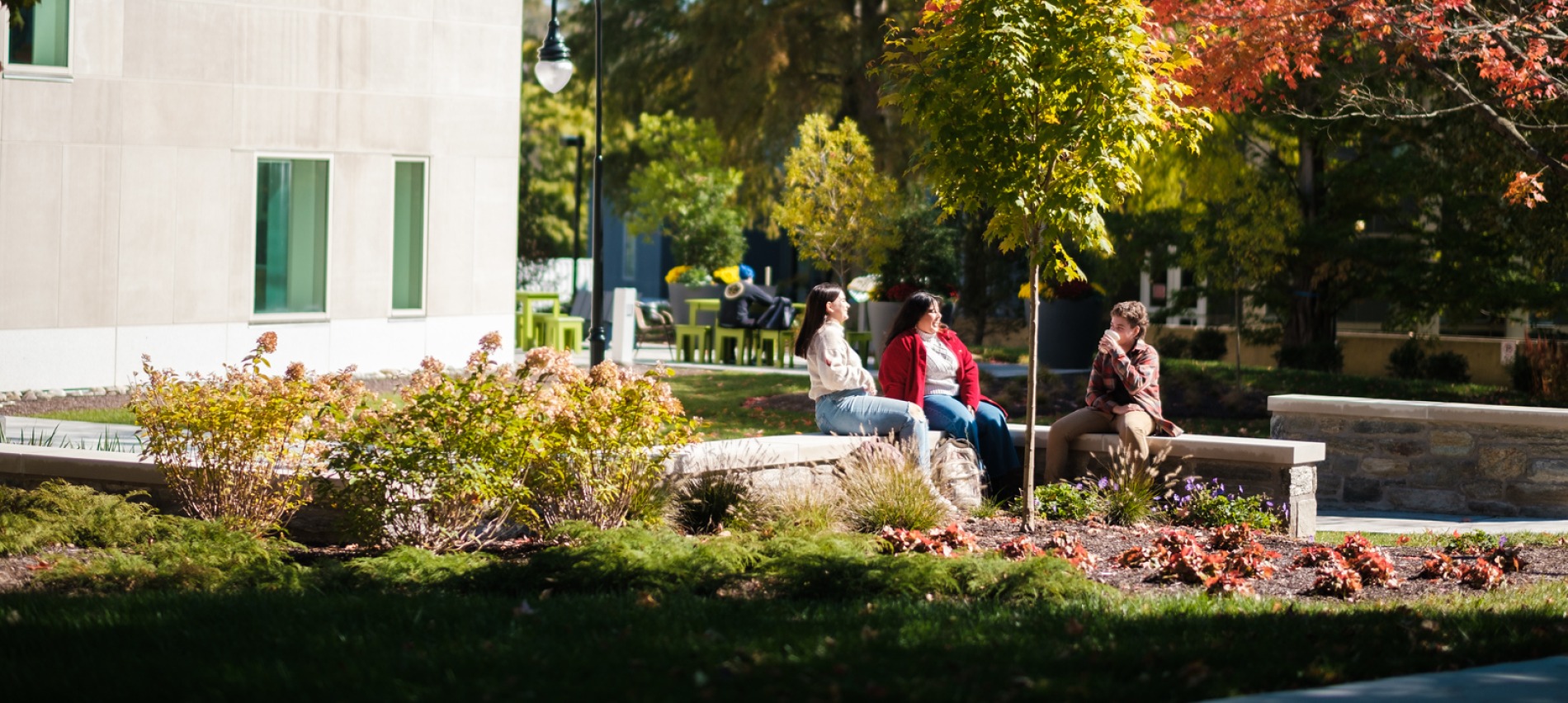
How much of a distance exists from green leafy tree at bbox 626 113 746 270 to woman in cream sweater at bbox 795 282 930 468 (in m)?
29.6

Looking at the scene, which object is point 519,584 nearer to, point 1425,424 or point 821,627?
point 821,627

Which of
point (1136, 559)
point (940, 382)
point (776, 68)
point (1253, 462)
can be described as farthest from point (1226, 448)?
point (776, 68)

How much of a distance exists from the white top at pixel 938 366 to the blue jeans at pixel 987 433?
0.09m

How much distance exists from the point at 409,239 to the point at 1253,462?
1200 cm

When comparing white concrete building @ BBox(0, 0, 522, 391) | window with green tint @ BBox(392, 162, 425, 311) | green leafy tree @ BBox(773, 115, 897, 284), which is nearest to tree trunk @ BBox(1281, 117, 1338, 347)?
green leafy tree @ BBox(773, 115, 897, 284)

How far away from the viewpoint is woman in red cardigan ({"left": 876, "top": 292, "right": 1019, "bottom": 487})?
9891mm

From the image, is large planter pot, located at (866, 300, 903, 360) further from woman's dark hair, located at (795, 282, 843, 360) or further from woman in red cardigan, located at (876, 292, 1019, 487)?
woman's dark hair, located at (795, 282, 843, 360)

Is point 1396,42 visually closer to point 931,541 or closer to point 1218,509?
point 1218,509

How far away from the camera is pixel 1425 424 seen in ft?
37.6

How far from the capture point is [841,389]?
32.2 feet

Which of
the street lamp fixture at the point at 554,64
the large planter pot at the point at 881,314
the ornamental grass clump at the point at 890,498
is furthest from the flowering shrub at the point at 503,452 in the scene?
the large planter pot at the point at 881,314

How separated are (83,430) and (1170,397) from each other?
441 inches

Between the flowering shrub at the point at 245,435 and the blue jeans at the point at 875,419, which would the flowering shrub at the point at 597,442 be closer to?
the flowering shrub at the point at 245,435

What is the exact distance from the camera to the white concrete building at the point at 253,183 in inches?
611
